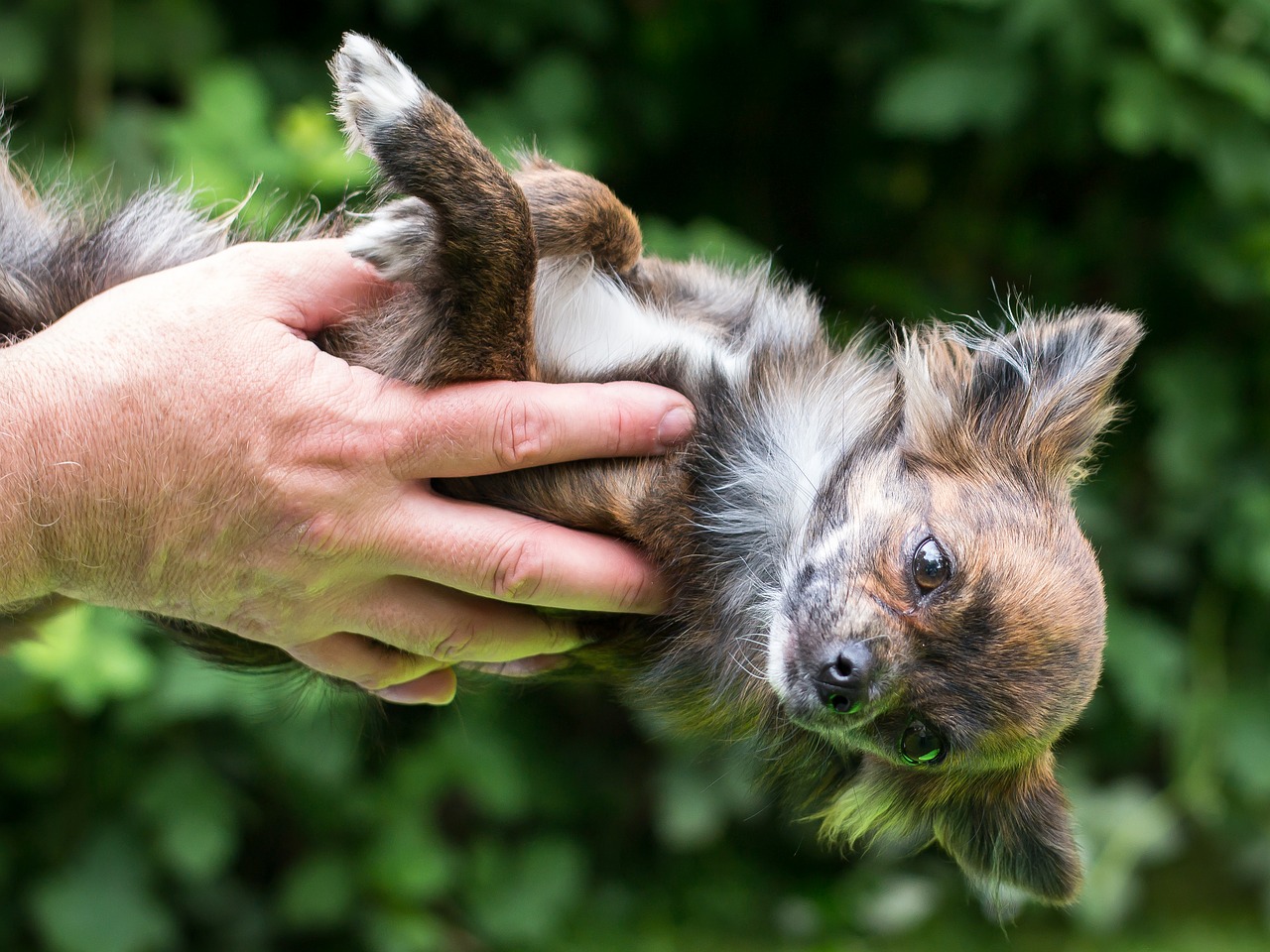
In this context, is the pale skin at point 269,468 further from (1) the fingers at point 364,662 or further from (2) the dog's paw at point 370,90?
(2) the dog's paw at point 370,90

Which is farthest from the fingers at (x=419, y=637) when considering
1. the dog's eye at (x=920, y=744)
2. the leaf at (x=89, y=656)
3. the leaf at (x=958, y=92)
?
the leaf at (x=958, y=92)

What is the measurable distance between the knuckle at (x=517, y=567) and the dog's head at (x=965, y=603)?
0.64 metres

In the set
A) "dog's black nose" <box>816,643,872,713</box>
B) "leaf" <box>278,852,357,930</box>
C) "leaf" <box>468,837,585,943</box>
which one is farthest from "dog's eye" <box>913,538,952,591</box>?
"leaf" <box>278,852,357,930</box>

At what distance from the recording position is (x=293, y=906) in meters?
4.88

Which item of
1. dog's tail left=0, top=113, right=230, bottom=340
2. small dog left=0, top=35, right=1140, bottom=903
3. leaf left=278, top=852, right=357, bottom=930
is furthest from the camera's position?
leaf left=278, top=852, right=357, bottom=930

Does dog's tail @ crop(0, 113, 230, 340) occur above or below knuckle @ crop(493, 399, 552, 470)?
below

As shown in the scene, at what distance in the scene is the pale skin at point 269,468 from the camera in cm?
246

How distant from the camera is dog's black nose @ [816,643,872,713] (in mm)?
2693

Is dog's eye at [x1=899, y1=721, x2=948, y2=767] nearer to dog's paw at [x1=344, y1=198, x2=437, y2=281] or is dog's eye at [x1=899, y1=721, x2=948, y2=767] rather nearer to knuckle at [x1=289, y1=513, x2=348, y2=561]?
knuckle at [x1=289, y1=513, x2=348, y2=561]

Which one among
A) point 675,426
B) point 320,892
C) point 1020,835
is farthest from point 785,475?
point 320,892

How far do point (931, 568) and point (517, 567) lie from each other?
98 centimetres

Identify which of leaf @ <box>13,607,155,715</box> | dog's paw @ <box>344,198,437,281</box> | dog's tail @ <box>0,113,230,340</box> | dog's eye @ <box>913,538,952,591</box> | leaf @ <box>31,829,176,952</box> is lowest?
leaf @ <box>31,829,176,952</box>

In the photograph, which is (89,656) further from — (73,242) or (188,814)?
(73,242)

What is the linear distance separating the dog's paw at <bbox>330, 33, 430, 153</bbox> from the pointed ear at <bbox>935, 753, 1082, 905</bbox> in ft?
7.12
